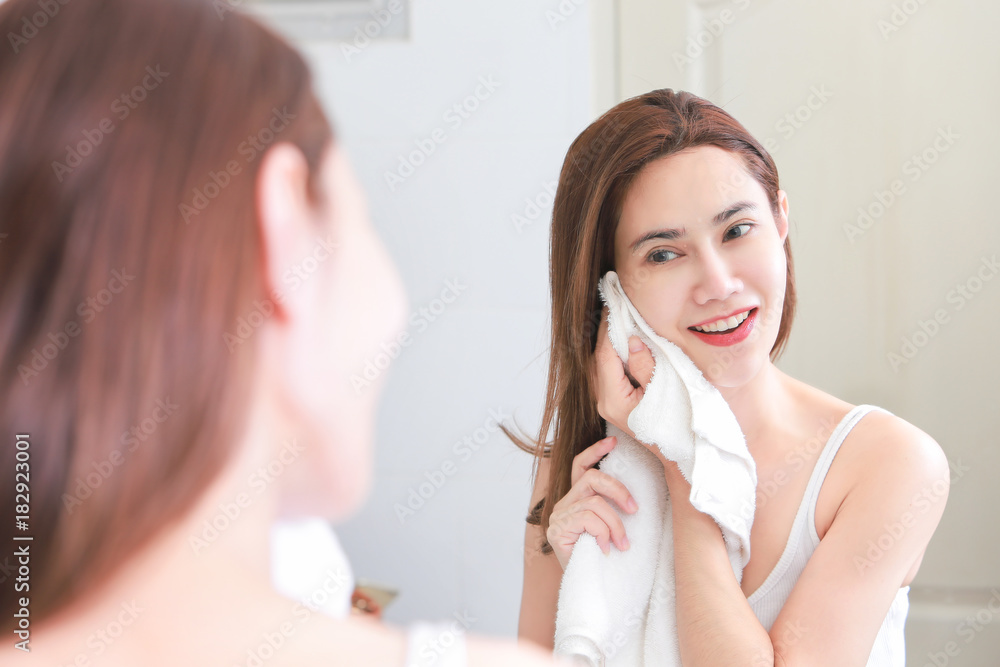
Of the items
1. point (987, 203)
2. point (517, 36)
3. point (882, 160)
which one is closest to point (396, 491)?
point (517, 36)

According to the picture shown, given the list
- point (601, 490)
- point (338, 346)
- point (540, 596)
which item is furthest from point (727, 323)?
point (338, 346)

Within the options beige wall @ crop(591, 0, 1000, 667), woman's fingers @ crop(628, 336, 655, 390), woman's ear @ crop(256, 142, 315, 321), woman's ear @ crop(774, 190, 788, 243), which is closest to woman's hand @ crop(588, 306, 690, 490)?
woman's fingers @ crop(628, 336, 655, 390)

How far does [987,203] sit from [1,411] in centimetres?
143

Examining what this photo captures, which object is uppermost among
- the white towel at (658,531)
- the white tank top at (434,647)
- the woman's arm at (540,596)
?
the white tank top at (434,647)

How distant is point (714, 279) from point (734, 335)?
74 millimetres

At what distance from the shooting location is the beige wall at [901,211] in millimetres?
1216

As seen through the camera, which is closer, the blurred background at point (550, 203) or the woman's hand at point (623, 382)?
the woman's hand at point (623, 382)

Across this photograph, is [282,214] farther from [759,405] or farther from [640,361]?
[759,405]

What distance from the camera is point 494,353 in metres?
1.28

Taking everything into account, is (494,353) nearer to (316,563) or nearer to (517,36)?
(517,36)

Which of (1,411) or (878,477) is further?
(878,477)

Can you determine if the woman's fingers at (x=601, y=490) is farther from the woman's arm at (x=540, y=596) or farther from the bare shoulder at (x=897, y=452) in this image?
the bare shoulder at (x=897, y=452)

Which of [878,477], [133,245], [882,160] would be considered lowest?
[878,477]

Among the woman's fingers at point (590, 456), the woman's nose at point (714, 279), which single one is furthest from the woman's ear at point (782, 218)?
the woman's fingers at point (590, 456)
